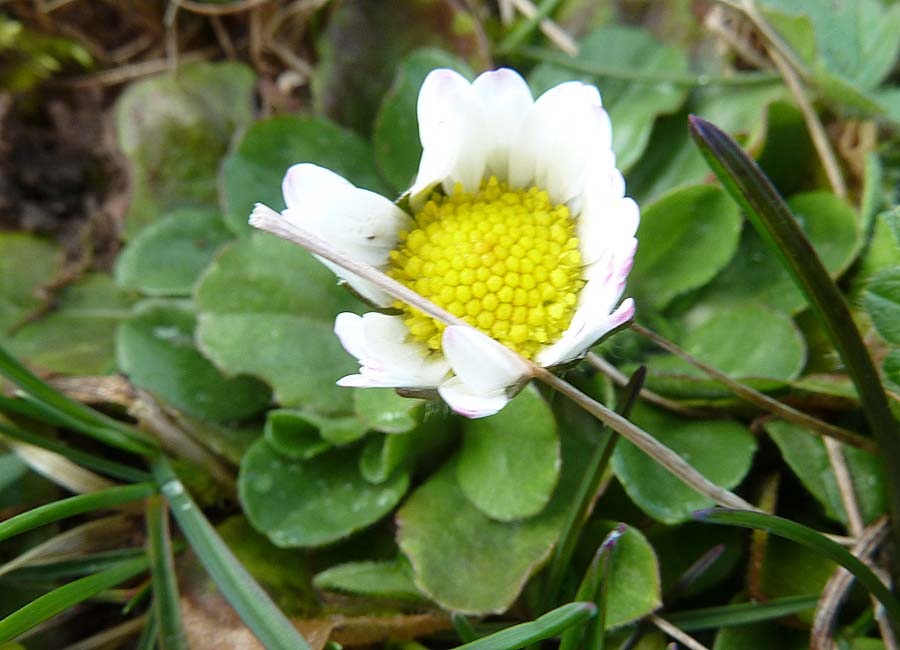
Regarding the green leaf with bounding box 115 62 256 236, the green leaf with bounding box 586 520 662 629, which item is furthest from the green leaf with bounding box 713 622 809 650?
the green leaf with bounding box 115 62 256 236

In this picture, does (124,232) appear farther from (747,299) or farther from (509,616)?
(747,299)

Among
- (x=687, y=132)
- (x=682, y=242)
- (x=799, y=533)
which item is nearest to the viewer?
(x=799, y=533)

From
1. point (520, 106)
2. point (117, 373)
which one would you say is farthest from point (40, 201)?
point (520, 106)

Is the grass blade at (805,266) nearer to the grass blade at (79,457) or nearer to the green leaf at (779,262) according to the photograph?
the green leaf at (779,262)

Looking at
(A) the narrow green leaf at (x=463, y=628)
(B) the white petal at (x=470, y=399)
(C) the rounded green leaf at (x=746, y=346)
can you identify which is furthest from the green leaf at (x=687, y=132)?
(A) the narrow green leaf at (x=463, y=628)

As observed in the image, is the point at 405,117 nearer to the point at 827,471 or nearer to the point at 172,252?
the point at 172,252

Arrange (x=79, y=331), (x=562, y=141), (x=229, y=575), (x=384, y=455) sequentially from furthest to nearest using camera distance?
1. (x=79, y=331)
2. (x=384, y=455)
3. (x=229, y=575)
4. (x=562, y=141)

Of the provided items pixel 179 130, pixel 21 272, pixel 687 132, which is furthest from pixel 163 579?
pixel 687 132
